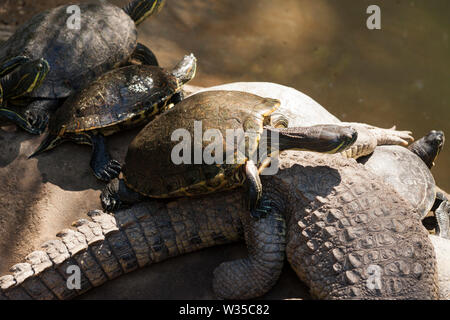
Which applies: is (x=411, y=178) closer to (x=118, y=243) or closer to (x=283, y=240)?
(x=283, y=240)

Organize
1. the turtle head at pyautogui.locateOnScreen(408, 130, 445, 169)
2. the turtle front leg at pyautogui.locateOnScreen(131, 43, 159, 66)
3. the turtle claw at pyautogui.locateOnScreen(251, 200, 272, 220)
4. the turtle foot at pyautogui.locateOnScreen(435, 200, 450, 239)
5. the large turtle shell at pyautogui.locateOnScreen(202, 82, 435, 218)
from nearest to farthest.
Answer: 1. the turtle claw at pyautogui.locateOnScreen(251, 200, 272, 220)
2. the large turtle shell at pyautogui.locateOnScreen(202, 82, 435, 218)
3. the turtle foot at pyautogui.locateOnScreen(435, 200, 450, 239)
4. the turtle head at pyautogui.locateOnScreen(408, 130, 445, 169)
5. the turtle front leg at pyautogui.locateOnScreen(131, 43, 159, 66)

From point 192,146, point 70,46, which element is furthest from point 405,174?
point 70,46

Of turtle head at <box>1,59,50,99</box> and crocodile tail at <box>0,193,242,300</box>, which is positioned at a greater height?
turtle head at <box>1,59,50,99</box>

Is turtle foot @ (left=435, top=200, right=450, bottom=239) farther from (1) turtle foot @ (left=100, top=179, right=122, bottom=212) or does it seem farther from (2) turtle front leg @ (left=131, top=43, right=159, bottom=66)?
(2) turtle front leg @ (left=131, top=43, right=159, bottom=66)

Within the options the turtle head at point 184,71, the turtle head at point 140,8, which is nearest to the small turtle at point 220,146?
the turtle head at point 184,71

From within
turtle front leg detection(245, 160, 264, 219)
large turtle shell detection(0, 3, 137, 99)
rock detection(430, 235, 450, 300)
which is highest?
large turtle shell detection(0, 3, 137, 99)

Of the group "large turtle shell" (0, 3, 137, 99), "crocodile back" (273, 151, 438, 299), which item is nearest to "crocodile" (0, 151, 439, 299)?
"crocodile back" (273, 151, 438, 299)
